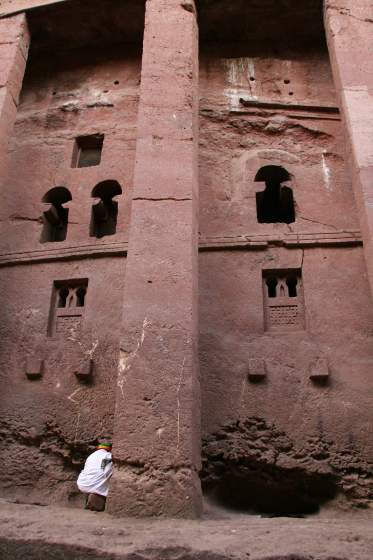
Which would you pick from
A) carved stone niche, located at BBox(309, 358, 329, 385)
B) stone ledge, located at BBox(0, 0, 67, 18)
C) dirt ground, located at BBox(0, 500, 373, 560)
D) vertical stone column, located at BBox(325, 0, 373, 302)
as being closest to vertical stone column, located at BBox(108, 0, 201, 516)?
dirt ground, located at BBox(0, 500, 373, 560)

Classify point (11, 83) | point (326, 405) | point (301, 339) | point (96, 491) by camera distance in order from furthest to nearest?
point (11, 83), point (301, 339), point (326, 405), point (96, 491)

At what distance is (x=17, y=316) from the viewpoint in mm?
5715

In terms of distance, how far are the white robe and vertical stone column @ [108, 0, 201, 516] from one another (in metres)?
0.50

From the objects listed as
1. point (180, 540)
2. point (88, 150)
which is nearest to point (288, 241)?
point (88, 150)

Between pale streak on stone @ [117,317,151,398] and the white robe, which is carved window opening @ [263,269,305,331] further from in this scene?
the white robe

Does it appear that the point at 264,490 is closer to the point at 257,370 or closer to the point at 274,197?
the point at 257,370

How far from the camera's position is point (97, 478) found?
4.32m

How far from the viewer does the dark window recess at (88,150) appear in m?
7.02

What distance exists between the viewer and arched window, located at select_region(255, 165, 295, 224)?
20.9 feet

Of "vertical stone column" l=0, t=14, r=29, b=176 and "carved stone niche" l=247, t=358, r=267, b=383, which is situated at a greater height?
"vertical stone column" l=0, t=14, r=29, b=176

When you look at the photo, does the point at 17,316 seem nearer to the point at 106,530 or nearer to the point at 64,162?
the point at 64,162

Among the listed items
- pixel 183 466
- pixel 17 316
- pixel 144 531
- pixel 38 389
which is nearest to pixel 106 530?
pixel 144 531

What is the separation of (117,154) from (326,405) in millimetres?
3860

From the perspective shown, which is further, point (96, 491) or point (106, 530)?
point (96, 491)
